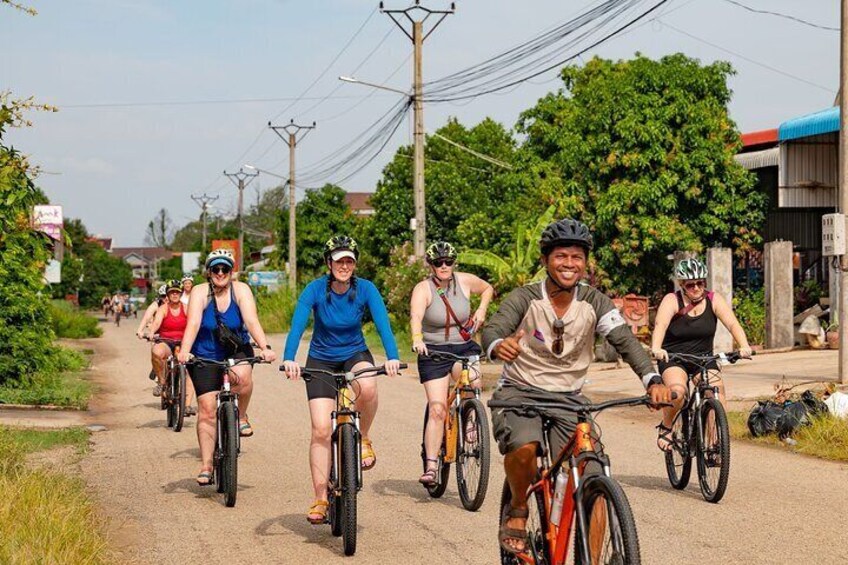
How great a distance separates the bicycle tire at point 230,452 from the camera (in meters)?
9.82

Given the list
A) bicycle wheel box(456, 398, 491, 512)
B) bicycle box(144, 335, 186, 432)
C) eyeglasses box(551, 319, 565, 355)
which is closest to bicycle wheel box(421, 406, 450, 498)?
bicycle wheel box(456, 398, 491, 512)

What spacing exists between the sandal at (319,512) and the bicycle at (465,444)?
4.31 feet

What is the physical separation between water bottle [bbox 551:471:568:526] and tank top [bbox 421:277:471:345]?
4.42m

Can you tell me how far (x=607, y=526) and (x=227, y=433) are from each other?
198 inches

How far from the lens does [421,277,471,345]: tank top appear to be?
10305mm

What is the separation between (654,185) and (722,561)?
2191 cm

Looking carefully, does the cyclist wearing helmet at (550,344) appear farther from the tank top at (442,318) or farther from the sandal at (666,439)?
the sandal at (666,439)

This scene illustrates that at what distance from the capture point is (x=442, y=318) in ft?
Result: 33.8

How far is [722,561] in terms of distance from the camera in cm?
757

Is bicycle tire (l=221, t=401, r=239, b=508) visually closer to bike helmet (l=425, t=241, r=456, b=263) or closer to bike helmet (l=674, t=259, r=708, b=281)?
bike helmet (l=425, t=241, r=456, b=263)

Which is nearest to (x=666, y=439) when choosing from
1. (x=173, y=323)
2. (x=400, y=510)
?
(x=400, y=510)

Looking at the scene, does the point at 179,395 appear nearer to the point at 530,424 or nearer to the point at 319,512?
the point at 319,512

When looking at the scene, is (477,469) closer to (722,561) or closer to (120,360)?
(722,561)

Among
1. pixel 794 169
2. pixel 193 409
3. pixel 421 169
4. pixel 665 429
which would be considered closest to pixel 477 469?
pixel 665 429
